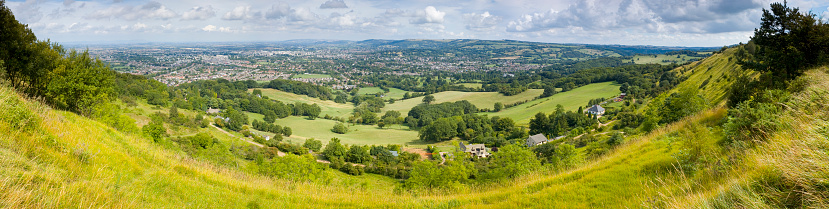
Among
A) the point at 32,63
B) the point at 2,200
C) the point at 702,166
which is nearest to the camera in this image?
the point at 2,200

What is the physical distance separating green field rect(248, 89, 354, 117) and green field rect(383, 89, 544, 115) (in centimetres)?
1467

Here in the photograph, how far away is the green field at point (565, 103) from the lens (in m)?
81.2

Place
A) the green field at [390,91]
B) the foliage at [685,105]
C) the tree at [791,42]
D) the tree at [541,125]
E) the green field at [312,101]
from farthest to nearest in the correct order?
the green field at [390,91], the green field at [312,101], the tree at [541,125], the foliage at [685,105], the tree at [791,42]

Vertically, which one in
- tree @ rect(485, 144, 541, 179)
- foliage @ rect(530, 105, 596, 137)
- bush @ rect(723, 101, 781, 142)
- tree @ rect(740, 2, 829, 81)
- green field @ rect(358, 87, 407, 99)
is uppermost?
tree @ rect(740, 2, 829, 81)

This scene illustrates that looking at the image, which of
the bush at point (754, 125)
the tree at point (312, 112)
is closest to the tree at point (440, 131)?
the tree at point (312, 112)

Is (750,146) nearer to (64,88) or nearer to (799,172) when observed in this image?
(799,172)

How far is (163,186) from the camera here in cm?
675

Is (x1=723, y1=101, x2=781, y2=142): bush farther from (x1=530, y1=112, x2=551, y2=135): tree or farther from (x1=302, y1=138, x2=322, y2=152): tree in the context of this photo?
(x1=530, y1=112, x2=551, y2=135): tree

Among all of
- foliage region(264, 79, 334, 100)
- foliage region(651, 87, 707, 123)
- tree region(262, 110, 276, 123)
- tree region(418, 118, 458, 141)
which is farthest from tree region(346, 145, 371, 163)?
foliage region(264, 79, 334, 100)

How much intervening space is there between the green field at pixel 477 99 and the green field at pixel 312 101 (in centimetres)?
1467

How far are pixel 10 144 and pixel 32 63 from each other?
842 inches

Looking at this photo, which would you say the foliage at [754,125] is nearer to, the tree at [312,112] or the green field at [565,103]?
the green field at [565,103]

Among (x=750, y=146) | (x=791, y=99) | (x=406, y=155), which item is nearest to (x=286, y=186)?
(x=750, y=146)

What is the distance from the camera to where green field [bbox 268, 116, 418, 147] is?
66.5m
